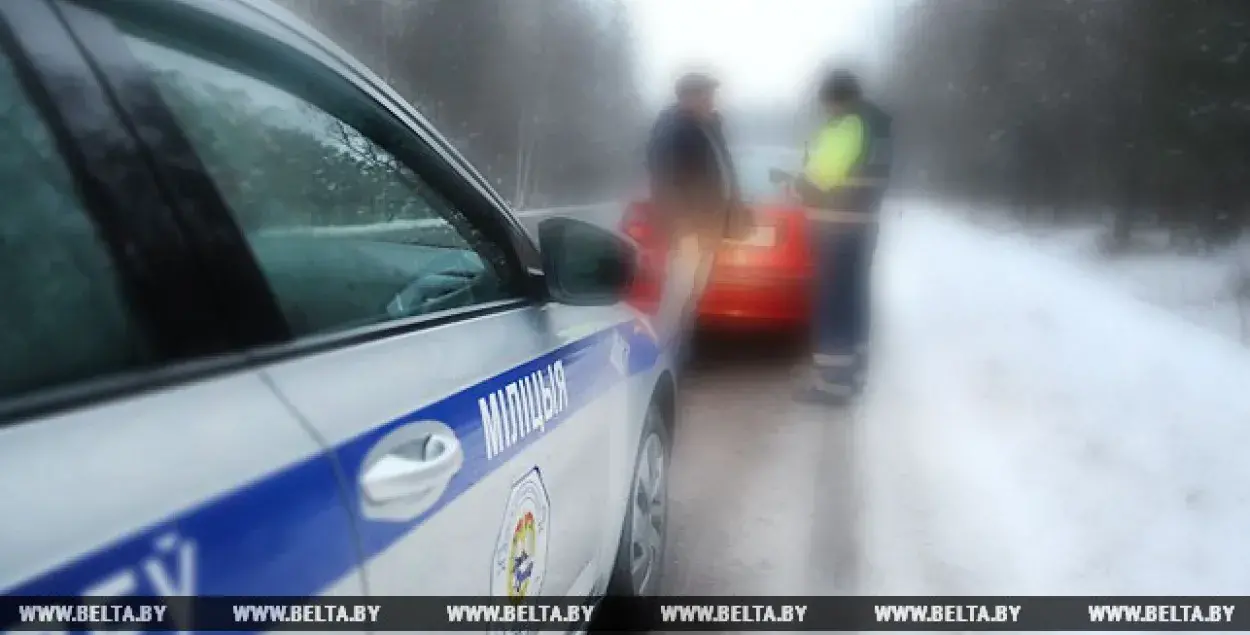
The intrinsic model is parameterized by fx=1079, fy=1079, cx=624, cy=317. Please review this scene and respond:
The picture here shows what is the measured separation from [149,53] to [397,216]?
51.6 inches

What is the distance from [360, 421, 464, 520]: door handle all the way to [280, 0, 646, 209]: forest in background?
44.1 ft

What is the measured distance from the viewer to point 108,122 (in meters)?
1.23

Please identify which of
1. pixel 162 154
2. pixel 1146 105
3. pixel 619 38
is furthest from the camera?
pixel 619 38

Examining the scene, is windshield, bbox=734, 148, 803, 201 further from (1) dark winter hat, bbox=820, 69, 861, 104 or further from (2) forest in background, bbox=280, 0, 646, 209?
(2) forest in background, bbox=280, 0, 646, 209

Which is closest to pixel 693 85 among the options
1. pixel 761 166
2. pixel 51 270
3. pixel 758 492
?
pixel 761 166

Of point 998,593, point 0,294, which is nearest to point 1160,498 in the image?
point 998,593

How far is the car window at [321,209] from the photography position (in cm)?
150

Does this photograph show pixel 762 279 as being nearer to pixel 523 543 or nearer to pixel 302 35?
pixel 523 543

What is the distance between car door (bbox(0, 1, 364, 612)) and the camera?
1.02 meters

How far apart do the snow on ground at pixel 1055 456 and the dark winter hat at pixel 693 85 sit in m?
2.08

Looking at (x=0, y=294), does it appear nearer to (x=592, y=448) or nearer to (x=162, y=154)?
(x=162, y=154)

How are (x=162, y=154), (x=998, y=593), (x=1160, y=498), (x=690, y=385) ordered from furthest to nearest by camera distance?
(x=690, y=385) < (x=1160, y=498) < (x=998, y=593) < (x=162, y=154)

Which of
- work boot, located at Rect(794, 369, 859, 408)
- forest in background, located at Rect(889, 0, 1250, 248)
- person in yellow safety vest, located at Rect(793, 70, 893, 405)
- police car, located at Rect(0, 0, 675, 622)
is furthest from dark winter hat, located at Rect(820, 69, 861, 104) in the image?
police car, located at Rect(0, 0, 675, 622)

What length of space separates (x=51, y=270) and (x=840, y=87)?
547 centimetres
